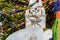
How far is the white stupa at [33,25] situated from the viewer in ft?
2.98

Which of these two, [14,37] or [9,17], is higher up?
A: [9,17]

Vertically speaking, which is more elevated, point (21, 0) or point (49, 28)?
point (21, 0)

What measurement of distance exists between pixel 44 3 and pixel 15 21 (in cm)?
19

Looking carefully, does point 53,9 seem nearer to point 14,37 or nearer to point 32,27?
point 32,27

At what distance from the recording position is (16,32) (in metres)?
0.91

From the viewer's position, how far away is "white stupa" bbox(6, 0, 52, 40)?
0.91m

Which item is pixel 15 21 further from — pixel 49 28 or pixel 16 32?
pixel 49 28

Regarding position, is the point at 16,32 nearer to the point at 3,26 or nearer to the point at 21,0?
the point at 3,26

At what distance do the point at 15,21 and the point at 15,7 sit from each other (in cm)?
8

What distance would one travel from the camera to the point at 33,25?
91cm

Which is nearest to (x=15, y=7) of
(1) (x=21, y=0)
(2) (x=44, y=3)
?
(1) (x=21, y=0)

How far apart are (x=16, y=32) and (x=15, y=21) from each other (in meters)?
0.06

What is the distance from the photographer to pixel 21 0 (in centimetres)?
92

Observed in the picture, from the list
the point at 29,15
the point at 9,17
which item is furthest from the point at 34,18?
the point at 9,17
